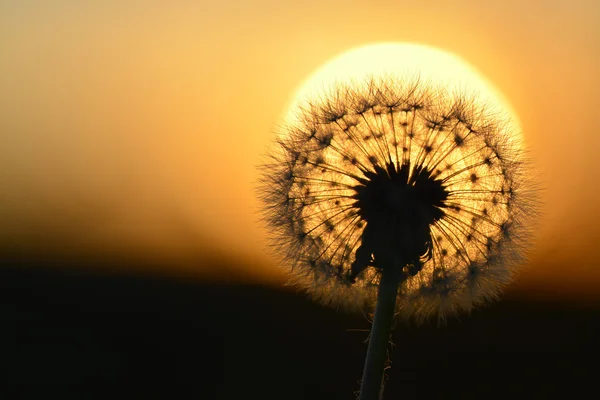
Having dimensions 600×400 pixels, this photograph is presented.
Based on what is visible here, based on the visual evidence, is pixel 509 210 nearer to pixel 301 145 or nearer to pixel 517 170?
pixel 517 170

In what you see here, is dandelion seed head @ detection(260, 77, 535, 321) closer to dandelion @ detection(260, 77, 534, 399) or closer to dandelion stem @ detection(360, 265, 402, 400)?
dandelion @ detection(260, 77, 534, 399)

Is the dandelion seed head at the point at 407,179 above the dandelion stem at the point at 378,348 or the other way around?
above

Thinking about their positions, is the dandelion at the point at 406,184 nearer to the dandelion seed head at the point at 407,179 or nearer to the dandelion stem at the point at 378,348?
the dandelion seed head at the point at 407,179

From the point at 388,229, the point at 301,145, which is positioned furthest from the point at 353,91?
the point at 388,229

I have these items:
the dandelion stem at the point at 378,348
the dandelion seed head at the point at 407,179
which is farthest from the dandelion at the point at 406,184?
the dandelion stem at the point at 378,348

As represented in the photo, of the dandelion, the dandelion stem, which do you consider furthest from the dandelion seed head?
the dandelion stem

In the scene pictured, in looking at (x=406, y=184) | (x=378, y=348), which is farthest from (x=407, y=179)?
(x=378, y=348)

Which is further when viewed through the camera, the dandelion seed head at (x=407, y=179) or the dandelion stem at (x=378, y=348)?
the dandelion seed head at (x=407, y=179)
